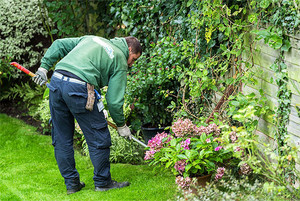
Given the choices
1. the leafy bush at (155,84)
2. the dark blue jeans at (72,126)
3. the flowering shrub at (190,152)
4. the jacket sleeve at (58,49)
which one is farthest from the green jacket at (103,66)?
the leafy bush at (155,84)

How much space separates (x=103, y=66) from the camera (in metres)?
3.67

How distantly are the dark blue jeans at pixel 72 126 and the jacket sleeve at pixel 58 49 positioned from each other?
1.10 ft

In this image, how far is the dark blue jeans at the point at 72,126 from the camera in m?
3.59

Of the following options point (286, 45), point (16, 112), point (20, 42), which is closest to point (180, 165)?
point (286, 45)

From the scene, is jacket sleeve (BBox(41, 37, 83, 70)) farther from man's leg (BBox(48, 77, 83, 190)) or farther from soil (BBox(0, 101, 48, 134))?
soil (BBox(0, 101, 48, 134))

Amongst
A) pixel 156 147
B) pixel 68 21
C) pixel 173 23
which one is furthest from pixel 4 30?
pixel 156 147

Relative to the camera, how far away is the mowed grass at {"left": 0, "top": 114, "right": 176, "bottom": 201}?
3910mm

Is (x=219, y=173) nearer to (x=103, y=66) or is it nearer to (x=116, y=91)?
(x=116, y=91)

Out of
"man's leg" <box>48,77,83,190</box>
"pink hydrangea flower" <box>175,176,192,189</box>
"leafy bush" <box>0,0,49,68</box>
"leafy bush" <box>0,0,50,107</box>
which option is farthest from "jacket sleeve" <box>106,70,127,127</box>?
"leafy bush" <box>0,0,49,68</box>

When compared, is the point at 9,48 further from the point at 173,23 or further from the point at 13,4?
the point at 173,23

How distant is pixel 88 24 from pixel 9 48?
144 cm

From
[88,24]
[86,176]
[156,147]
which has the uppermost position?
[88,24]

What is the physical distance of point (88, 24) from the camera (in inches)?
279

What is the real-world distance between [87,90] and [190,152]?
1097mm
